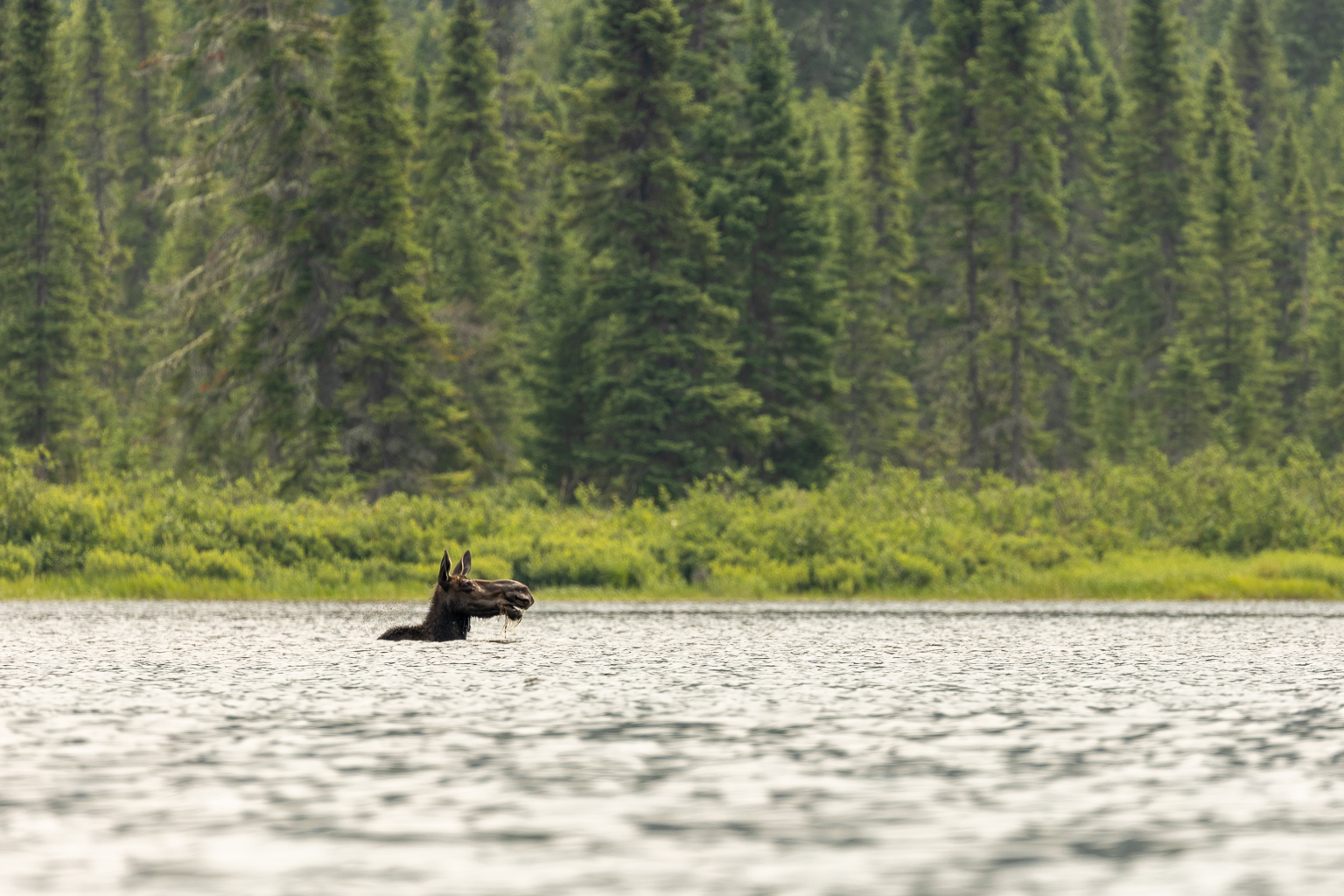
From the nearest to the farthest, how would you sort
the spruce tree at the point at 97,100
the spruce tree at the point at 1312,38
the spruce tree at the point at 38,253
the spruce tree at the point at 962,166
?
the spruce tree at the point at 38,253 < the spruce tree at the point at 962,166 < the spruce tree at the point at 97,100 < the spruce tree at the point at 1312,38

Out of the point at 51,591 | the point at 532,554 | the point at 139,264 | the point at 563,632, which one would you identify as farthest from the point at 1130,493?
the point at 139,264

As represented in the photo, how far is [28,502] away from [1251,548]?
19.6m

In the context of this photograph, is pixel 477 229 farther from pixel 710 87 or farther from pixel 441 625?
pixel 441 625

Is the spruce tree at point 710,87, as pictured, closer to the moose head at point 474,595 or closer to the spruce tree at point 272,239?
the spruce tree at point 272,239

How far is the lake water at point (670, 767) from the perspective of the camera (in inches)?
257

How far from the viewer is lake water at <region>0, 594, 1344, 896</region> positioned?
653 centimetres

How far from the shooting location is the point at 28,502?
87.1 ft

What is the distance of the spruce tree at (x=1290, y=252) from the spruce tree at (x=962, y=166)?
2070cm

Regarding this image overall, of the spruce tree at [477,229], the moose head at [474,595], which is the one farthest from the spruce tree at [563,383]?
the moose head at [474,595]

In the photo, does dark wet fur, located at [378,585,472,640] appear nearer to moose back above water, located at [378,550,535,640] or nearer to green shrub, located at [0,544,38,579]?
moose back above water, located at [378,550,535,640]

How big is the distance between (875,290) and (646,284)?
22487 mm

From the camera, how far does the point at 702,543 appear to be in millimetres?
27250

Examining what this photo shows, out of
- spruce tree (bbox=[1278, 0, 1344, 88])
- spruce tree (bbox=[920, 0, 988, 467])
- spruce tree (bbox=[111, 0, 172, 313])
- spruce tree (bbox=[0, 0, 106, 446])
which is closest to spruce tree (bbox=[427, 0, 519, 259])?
spruce tree (bbox=[0, 0, 106, 446])

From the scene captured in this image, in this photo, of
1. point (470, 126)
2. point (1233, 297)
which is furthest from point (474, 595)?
point (1233, 297)
